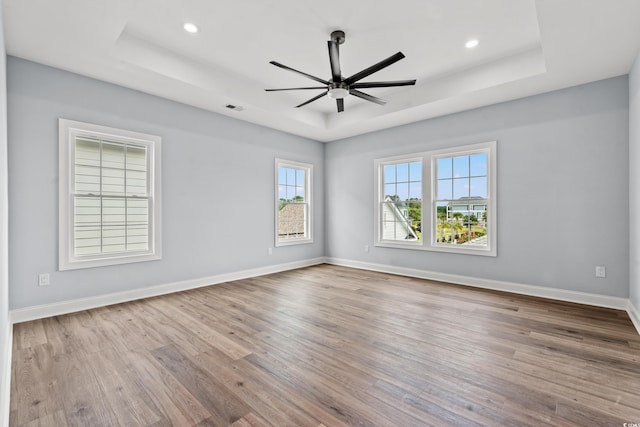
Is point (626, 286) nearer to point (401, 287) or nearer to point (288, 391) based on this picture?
point (401, 287)

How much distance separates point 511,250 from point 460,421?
134 inches

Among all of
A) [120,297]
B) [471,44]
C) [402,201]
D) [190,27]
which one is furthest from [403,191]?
[120,297]

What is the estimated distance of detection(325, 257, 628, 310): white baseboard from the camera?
3.69 metres

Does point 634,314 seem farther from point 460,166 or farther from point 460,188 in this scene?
point 460,166

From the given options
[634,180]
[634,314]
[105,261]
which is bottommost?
[634,314]

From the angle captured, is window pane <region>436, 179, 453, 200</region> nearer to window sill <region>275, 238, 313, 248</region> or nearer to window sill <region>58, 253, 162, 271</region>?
window sill <region>275, 238, 313, 248</region>

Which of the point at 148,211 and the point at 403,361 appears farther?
the point at 148,211

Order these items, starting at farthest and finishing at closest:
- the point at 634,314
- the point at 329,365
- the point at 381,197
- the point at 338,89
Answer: the point at 381,197 < the point at 338,89 < the point at 634,314 < the point at 329,365

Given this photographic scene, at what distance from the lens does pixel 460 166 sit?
4.97m

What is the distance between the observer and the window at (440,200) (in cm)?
470

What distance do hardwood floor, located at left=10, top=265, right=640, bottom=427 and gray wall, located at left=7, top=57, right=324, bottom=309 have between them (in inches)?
22.2

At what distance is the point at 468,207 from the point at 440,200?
46 cm

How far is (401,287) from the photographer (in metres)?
4.68

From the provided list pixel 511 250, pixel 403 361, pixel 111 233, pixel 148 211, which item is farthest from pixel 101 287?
pixel 511 250
